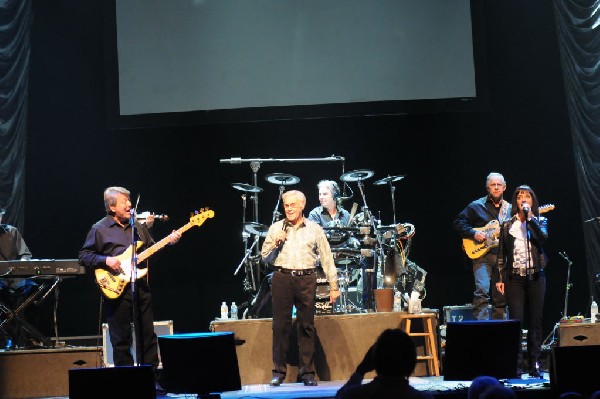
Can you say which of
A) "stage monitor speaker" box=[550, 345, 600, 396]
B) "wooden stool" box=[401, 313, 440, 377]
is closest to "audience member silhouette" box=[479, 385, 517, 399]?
"stage monitor speaker" box=[550, 345, 600, 396]

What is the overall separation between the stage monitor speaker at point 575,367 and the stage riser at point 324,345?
2957mm

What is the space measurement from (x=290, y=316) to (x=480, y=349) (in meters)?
2.24

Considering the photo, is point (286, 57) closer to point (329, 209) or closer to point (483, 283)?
point (329, 209)

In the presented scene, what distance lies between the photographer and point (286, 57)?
35.3ft

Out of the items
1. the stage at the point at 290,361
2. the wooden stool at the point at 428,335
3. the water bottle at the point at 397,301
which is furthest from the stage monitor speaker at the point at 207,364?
the water bottle at the point at 397,301

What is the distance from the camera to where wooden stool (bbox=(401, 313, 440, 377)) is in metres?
8.39

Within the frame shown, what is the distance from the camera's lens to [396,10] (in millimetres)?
10672

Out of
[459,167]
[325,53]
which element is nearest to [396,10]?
[325,53]

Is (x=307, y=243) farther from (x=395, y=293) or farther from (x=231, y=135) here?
(x=231, y=135)

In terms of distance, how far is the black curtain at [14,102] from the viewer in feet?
33.5

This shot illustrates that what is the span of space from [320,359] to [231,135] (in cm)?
385

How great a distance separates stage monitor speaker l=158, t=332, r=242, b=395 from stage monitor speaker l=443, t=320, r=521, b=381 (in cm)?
163

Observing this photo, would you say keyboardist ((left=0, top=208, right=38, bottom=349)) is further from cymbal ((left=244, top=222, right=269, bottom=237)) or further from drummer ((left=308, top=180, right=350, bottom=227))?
drummer ((left=308, top=180, right=350, bottom=227))

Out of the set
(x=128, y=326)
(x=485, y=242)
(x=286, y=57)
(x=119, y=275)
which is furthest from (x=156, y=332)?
(x=286, y=57)
